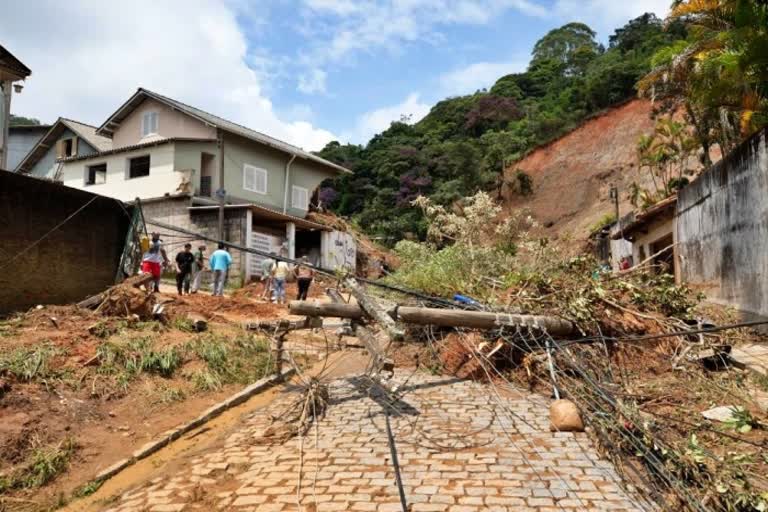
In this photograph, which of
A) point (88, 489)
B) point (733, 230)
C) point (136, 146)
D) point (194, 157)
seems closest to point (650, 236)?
point (733, 230)

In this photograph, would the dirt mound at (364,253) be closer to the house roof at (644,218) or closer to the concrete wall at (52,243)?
the house roof at (644,218)

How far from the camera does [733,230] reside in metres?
10.6

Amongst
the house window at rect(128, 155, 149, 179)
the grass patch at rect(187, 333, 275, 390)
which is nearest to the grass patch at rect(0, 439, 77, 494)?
the grass patch at rect(187, 333, 275, 390)

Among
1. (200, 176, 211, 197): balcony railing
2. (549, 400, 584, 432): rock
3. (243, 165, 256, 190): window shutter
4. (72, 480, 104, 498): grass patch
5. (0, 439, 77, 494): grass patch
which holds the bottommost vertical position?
(72, 480, 104, 498): grass patch

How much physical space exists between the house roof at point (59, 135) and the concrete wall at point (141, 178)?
6.61ft

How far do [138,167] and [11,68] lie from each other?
8.45 m

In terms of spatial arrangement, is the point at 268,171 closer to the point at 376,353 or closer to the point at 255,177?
the point at 255,177

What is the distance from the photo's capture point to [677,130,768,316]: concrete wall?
945 centimetres

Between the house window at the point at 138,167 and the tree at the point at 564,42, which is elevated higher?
the tree at the point at 564,42

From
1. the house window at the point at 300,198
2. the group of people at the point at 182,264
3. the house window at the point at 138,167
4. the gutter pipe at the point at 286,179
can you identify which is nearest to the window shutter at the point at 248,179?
the gutter pipe at the point at 286,179

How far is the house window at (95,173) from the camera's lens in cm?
2625

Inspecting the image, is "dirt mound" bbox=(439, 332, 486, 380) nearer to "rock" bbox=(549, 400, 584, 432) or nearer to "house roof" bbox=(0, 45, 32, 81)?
"rock" bbox=(549, 400, 584, 432)

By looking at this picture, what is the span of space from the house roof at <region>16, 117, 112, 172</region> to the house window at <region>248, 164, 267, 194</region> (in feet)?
26.3

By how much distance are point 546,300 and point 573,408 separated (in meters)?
2.64
